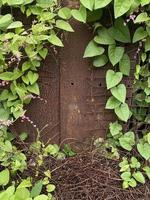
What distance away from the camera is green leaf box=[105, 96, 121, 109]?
1880 millimetres

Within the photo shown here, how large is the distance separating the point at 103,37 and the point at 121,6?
19 centimetres

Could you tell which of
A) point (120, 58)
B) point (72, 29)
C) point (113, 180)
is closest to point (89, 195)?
point (113, 180)

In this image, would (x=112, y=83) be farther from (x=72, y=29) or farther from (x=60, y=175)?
(x=60, y=175)

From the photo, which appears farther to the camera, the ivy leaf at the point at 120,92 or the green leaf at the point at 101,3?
the ivy leaf at the point at 120,92

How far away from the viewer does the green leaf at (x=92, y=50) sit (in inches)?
71.1

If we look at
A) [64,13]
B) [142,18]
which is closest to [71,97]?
[64,13]

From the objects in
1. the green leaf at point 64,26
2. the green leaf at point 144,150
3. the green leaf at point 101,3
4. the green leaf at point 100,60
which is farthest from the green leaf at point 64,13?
the green leaf at point 144,150

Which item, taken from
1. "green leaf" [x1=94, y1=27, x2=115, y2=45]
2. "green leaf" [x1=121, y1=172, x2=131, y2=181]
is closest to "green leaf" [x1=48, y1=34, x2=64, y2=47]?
"green leaf" [x1=94, y1=27, x2=115, y2=45]

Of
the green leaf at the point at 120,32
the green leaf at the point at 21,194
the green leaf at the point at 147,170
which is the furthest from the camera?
the green leaf at the point at 147,170

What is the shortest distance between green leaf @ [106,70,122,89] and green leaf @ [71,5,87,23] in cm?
28

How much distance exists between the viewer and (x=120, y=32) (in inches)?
71.0

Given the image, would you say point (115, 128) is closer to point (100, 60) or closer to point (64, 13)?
point (100, 60)

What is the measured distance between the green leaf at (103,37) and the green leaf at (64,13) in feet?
0.52

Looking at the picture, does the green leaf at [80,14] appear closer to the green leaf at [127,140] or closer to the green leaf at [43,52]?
the green leaf at [43,52]
